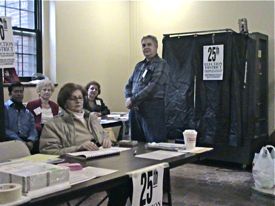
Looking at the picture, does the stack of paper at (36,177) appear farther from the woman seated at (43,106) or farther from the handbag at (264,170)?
the handbag at (264,170)

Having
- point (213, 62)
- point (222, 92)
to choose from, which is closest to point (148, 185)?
point (222, 92)

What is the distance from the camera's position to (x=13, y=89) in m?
3.94

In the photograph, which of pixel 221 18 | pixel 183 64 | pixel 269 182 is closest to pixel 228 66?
pixel 183 64

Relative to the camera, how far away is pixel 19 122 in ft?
12.4

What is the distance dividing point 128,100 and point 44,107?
41.8 inches

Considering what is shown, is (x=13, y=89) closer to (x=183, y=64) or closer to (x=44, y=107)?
(x=44, y=107)

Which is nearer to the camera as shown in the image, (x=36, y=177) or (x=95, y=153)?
(x=36, y=177)

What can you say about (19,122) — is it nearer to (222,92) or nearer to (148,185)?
(148,185)

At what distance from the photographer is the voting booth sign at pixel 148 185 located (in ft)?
5.95

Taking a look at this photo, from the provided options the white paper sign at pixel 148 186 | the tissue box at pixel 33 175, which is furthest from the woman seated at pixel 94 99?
the tissue box at pixel 33 175

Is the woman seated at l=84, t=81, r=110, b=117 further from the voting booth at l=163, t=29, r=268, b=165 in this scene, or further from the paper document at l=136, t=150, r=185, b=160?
the paper document at l=136, t=150, r=185, b=160

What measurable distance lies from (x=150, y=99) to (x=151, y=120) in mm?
197

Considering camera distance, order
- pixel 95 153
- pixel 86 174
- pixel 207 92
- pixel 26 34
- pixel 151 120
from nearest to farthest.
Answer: pixel 86 174 < pixel 95 153 < pixel 151 120 < pixel 207 92 < pixel 26 34


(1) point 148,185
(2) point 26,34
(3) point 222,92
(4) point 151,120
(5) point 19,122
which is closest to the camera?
(1) point 148,185
